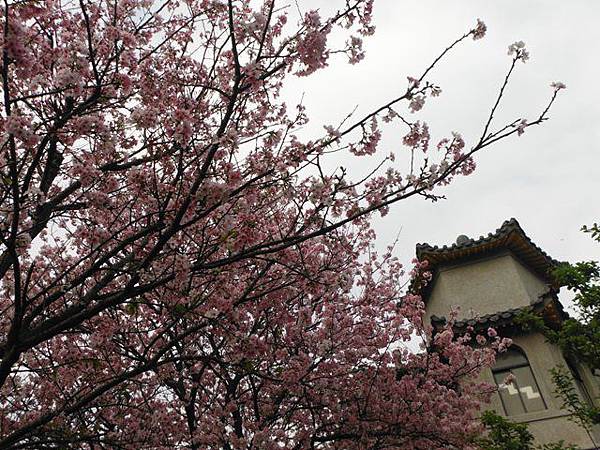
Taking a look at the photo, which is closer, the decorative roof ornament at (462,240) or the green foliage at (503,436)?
the green foliage at (503,436)

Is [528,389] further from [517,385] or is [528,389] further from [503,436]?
[503,436]

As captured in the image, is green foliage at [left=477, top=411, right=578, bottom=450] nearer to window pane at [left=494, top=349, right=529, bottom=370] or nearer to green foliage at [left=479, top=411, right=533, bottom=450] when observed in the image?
green foliage at [left=479, top=411, right=533, bottom=450]

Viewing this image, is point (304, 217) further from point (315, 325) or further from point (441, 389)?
point (441, 389)

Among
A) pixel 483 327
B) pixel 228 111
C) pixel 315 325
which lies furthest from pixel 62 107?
pixel 483 327

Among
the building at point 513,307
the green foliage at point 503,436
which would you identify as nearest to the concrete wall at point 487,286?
the building at point 513,307

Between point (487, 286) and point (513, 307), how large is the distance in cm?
94

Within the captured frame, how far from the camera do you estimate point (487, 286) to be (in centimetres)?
1403

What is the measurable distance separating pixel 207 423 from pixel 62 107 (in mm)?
5488

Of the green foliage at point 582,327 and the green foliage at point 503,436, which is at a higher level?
the green foliage at point 582,327

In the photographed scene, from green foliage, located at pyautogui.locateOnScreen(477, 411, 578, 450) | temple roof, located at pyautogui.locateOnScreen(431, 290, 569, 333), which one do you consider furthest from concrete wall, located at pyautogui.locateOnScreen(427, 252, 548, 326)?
green foliage, located at pyautogui.locateOnScreen(477, 411, 578, 450)

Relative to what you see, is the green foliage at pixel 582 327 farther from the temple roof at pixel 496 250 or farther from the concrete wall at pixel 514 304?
the temple roof at pixel 496 250

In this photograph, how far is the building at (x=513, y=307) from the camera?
440 inches

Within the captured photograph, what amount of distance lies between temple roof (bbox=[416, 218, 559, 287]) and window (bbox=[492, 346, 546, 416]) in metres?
3.27

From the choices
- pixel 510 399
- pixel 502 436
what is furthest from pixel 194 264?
pixel 510 399
